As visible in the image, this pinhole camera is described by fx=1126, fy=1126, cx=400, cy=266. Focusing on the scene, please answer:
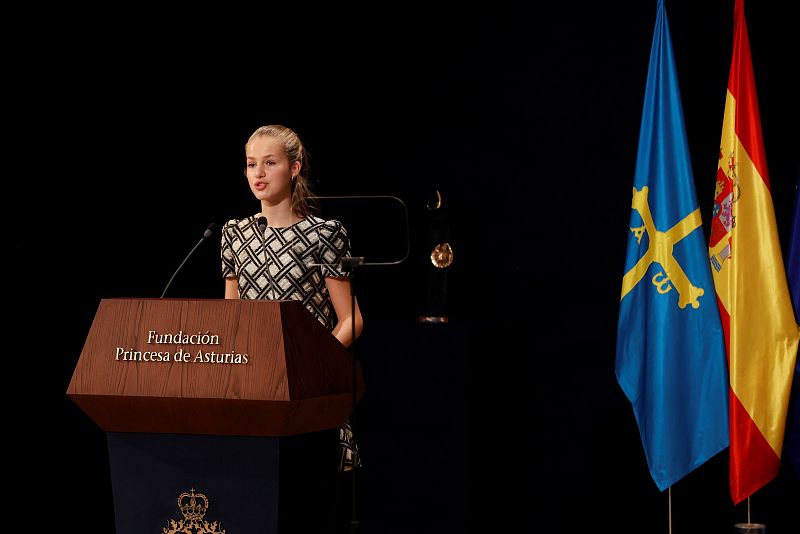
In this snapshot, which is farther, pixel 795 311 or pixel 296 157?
pixel 795 311

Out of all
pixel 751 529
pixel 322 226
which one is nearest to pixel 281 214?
pixel 322 226

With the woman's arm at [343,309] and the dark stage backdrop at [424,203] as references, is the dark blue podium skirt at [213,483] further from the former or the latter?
the dark stage backdrop at [424,203]

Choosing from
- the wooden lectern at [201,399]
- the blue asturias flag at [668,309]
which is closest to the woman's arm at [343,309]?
the wooden lectern at [201,399]

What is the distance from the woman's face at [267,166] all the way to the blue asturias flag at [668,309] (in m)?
1.49

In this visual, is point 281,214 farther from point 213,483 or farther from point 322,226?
point 213,483

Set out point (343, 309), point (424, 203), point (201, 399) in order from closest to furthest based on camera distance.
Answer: point (201, 399), point (343, 309), point (424, 203)

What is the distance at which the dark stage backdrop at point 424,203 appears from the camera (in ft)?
13.2

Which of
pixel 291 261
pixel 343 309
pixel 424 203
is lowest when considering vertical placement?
pixel 343 309

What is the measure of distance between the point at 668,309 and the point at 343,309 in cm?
145

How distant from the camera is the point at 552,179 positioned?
438cm

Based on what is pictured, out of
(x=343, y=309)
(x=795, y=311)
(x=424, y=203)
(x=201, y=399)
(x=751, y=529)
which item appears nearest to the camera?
(x=201, y=399)

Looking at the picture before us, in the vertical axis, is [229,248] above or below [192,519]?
above

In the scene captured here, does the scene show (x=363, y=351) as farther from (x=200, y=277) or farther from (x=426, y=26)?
(x=426, y=26)

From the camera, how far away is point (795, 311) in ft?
12.0
